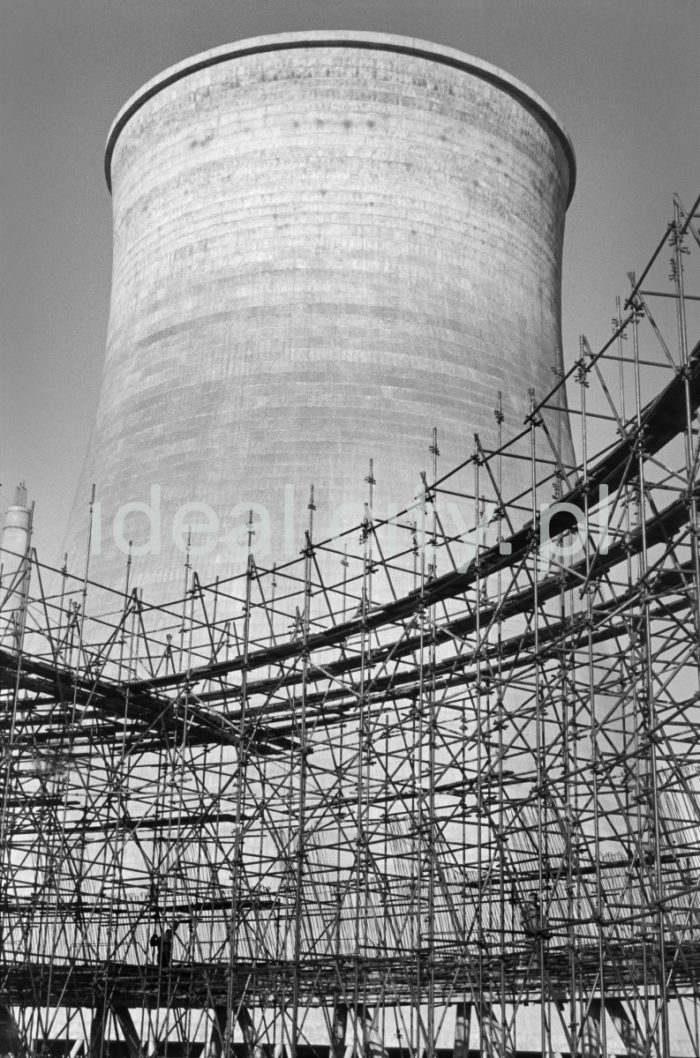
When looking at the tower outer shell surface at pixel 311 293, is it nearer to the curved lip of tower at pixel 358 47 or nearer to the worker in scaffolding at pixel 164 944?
the curved lip of tower at pixel 358 47

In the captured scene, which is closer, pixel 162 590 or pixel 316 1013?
pixel 316 1013

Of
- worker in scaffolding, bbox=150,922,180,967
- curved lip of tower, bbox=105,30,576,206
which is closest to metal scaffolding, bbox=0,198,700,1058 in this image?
worker in scaffolding, bbox=150,922,180,967

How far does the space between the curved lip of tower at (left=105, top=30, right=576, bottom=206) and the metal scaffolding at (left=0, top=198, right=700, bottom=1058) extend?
244 inches

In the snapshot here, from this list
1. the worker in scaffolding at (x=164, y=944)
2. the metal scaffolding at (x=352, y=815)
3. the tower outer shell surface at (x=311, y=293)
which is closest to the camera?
the metal scaffolding at (x=352, y=815)

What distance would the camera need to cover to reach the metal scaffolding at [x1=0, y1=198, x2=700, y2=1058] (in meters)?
14.6

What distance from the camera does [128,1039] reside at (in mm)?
18016

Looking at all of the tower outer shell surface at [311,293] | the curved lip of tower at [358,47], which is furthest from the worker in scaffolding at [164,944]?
the curved lip of tower at [358,47]

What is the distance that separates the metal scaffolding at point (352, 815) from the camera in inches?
573

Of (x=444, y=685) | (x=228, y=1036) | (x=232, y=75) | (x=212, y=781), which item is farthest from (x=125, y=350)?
(x=228, y=1036)

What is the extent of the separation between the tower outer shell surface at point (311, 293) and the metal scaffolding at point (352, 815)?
86cm

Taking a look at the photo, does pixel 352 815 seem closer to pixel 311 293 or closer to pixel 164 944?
pixel 164 944

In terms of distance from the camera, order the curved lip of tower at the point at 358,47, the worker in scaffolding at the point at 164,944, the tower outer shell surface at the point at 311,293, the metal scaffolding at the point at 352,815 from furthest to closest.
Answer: the curved lip of tower at the point at 358,47 < the tower outer shell surface at the point at 311,293 < the worker in scaffolding at the point at 164,944 < the metal scaffolding at the point at 352,815

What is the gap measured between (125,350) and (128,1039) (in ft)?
34.4

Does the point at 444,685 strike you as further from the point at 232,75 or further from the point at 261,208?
the point at 232,75
